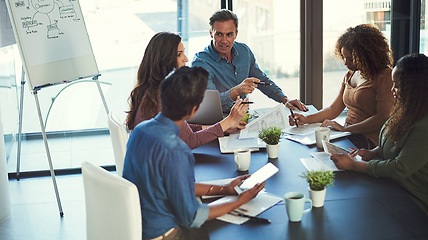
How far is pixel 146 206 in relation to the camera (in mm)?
1927

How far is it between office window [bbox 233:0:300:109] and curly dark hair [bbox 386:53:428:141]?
106 inches

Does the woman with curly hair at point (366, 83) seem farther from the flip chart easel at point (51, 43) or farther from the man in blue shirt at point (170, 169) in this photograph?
the flip chart easel at point (51, 43)

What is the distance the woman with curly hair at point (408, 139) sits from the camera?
2.21 meters

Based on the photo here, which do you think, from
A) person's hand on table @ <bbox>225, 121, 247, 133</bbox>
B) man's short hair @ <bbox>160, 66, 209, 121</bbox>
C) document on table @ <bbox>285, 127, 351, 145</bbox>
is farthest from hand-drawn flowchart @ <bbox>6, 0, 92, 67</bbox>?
man's short hair @ <bbox>160, 66, 209, 121</bbox>

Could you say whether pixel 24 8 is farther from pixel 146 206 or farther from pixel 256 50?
pixel 146 206

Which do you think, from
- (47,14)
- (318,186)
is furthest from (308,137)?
(47,14)

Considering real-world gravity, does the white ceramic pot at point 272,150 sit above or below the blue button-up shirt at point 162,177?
below

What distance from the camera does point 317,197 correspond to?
6.37 ft

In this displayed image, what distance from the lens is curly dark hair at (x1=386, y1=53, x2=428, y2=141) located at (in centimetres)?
229

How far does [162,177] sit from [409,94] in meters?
1.18

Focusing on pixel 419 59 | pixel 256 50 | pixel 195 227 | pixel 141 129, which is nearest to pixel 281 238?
pixel 195 227

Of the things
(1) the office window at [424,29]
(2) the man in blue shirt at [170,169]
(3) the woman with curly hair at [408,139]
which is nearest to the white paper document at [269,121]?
(3) the woman with curly hair at [408,139]

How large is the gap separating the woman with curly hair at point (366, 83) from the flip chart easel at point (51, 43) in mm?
1807

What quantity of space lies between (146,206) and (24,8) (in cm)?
247
